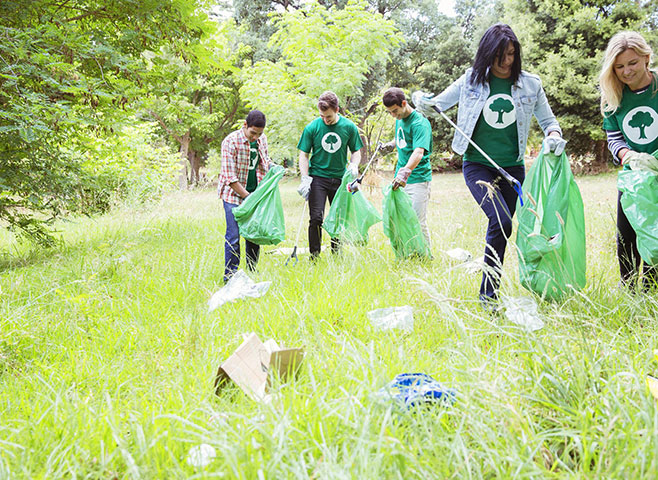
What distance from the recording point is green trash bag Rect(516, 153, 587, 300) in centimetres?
212

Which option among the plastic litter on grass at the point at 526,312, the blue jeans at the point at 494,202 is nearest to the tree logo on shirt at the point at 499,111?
the blue jeans at the point at 494,202

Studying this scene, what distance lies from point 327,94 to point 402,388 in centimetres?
299

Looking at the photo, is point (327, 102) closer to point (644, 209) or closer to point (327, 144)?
point (327, 144)

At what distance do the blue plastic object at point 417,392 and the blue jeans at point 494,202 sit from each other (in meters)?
1.22

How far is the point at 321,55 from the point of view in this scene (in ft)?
25.6

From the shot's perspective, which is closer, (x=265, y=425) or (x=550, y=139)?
(x=265, y=425)

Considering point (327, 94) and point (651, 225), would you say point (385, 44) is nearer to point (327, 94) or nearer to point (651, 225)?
point (327, 94)

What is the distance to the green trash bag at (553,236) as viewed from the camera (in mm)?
2121

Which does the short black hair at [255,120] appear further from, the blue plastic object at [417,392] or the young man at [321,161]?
the blue plastic object at [417,392]

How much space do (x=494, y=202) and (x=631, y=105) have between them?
0.95 metres

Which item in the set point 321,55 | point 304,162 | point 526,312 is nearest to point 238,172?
point 304,162

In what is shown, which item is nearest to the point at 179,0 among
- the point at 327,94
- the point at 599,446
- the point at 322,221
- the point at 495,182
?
the point at 327,94

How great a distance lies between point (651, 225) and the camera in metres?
2.10

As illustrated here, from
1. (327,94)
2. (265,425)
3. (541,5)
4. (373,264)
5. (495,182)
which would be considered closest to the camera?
(265,425)
